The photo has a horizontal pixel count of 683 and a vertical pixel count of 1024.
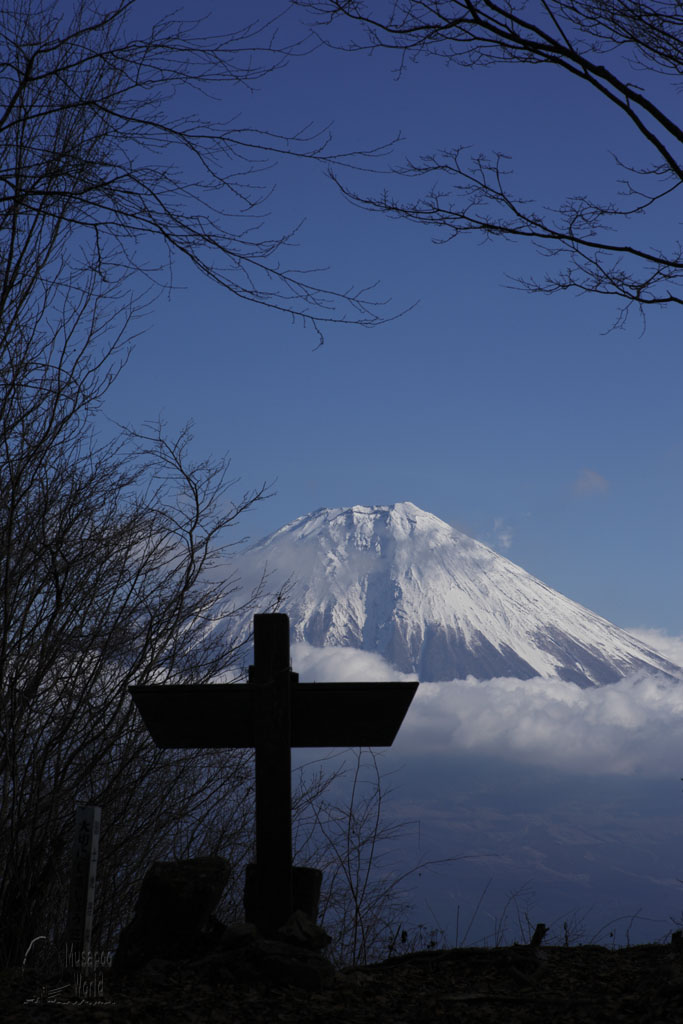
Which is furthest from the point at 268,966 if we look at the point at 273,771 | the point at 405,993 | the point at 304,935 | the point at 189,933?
the point at 273,771

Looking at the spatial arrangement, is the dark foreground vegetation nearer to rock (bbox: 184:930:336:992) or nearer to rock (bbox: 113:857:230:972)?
rock (bbox: 184:930:336:992)

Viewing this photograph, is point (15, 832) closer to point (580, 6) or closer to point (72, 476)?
point (72, 476)

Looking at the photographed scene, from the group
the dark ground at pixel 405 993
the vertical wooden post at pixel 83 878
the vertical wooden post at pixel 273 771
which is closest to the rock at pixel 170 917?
the dark ground at pixel 405 993

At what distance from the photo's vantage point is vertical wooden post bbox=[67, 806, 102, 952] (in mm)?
4645

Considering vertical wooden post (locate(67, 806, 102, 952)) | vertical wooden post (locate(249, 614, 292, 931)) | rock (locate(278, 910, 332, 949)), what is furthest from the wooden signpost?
vertical wooden post (locate(67, 806, 102, 952))

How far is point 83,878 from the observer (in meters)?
4.72

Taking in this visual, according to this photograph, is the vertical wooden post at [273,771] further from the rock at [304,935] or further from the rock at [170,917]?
the rock at [170,917]

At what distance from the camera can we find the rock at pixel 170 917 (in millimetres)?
4707

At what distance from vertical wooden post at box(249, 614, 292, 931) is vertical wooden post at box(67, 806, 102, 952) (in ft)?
2.91

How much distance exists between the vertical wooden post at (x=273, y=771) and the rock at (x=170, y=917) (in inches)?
14.0

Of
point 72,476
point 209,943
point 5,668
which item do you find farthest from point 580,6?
point 209,943

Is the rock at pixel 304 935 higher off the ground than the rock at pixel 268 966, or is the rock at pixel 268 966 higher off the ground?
the rock at pixel 304 935

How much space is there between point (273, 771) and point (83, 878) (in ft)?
3.68

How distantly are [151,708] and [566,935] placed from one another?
11.3 ft
